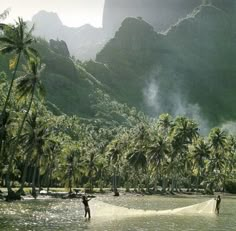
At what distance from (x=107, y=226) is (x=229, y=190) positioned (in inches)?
3968

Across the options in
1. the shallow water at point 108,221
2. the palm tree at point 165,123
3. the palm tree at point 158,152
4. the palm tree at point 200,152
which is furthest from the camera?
the palm tree at point 165,123

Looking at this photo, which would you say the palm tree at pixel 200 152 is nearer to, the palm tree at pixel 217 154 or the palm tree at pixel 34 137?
the palm tree at pixel 217 154

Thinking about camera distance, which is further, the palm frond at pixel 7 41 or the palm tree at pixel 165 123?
the palm tree at pixel 165 123

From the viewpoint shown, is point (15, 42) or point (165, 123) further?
point (165, 123)

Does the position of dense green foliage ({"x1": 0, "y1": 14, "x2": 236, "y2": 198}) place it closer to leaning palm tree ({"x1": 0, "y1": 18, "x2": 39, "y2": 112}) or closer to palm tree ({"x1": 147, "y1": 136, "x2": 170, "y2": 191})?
palm tree ({"x1": 147, "y1": 136, "x2": 170, "y2": 191})

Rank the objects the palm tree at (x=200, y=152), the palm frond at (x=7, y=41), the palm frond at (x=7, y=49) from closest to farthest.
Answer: the palm frond at (x=7, y=41) < the palm frond at (x=7, y=49) < the palm tree at (x=200, y=152)

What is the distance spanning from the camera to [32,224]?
38.0m

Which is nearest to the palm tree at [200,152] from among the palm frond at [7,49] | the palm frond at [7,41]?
the palm frond at [7,49]

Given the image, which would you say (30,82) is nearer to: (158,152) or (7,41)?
(7,41)

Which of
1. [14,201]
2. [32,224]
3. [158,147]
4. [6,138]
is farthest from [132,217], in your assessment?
[158,147]

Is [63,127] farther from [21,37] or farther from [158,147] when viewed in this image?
[21,37]

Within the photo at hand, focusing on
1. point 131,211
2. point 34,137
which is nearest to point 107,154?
point 34,137

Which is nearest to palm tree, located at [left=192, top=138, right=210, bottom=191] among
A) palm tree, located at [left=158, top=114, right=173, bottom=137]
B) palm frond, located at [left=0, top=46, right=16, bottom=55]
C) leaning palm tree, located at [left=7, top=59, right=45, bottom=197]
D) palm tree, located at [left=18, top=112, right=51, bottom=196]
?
palm tree, located at [left=158, top=114, right=173, bottom=137]

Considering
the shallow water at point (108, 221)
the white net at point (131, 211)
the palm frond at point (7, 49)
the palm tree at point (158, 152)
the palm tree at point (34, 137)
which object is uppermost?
the palm frond at point (7, 49)
